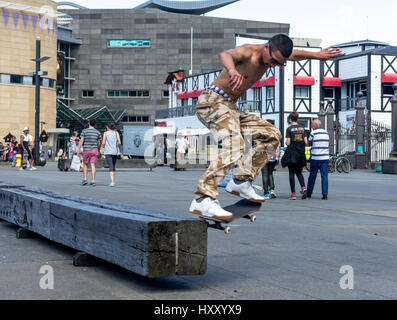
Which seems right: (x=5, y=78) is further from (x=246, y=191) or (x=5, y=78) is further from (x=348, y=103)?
(x=246, y=191)

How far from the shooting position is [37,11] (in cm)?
6819

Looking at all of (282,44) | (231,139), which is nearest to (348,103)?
(282,44)

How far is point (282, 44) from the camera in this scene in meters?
5.24

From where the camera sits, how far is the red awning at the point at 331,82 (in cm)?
5056

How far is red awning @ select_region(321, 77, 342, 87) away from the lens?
5056 centimetres

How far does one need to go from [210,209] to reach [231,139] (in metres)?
0.68

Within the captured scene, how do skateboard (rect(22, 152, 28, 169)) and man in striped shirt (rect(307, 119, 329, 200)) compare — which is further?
skateboard (rect(22, 152, 28, 169))

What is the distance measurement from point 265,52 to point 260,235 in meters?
2.63

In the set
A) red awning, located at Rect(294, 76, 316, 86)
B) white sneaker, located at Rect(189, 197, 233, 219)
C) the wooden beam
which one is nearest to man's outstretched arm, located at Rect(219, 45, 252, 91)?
white sneaker, located at Rect(189, 197, 233, 219)

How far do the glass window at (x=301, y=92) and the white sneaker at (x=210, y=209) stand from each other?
4659cm

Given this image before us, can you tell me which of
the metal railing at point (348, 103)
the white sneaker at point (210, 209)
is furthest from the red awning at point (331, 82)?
the white sneaker at point (210, 209)

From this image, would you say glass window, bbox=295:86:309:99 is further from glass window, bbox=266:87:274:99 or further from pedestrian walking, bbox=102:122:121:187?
pedestrian walking, bbox=102:122:121:187

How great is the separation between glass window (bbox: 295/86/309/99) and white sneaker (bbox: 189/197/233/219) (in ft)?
153

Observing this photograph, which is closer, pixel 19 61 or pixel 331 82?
pixel 331 82
